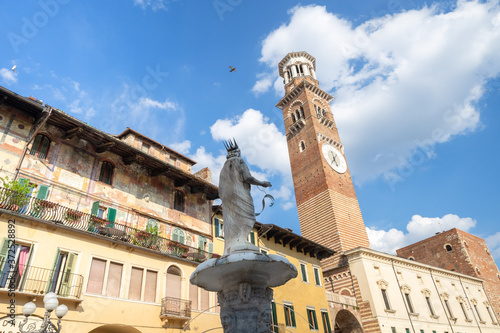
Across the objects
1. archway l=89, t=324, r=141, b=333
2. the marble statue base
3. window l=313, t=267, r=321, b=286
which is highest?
window l=313, t=267, r=321, b=286

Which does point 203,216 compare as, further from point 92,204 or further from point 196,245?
point 92,204

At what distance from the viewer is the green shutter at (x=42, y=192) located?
48.2ft

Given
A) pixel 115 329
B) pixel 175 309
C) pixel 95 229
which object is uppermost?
pixel 95 229

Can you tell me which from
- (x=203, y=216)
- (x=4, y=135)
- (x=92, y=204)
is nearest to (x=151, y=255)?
(x=92, y=204)

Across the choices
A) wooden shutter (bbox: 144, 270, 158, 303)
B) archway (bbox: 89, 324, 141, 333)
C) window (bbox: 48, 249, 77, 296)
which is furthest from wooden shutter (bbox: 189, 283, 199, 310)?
window (bbox: 48, 249, 77, 296)

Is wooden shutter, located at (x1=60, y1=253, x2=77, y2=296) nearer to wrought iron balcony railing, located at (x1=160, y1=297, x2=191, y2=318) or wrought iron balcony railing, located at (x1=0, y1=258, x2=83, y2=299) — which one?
wrought iron balcony railing, located at (x1=0, y1=258, x2=83, y2=299)

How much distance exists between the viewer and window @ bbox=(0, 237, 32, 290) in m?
12.3

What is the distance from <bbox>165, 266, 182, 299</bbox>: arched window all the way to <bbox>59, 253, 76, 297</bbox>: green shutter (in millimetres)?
4677

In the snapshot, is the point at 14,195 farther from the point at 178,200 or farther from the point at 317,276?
the point at 317,276

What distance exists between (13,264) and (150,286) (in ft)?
19.2

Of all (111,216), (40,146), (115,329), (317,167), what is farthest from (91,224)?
(317,167)

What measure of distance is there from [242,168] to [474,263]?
5315cm

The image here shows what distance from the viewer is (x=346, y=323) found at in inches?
1147

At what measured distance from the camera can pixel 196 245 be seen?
788 inches
